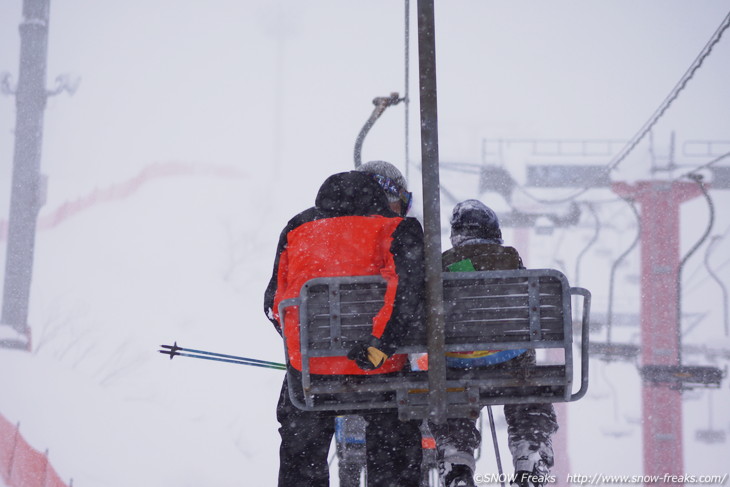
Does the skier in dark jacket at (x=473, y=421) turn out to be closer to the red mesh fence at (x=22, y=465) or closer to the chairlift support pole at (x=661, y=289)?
the red mesh fence at (x=22, y=465)

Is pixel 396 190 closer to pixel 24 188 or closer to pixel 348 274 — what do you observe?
pixel 348 274

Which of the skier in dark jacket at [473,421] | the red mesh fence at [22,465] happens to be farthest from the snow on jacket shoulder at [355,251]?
the red mesh fence at [22,465]

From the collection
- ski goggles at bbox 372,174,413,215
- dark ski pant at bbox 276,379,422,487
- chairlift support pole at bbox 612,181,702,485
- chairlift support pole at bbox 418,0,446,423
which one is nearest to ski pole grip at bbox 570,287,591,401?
chairlift support pole at bbox 418,0,446,423

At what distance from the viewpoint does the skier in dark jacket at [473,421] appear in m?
2.50

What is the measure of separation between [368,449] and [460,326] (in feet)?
1.85

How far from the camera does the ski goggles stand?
8.32 ft

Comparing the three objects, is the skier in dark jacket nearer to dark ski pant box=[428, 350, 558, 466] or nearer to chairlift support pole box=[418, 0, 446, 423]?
dark ski pant box=[428, 350, 558, 466]

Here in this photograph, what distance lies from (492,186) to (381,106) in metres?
7.28

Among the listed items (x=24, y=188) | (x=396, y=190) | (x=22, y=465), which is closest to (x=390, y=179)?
(x=396, y=190)

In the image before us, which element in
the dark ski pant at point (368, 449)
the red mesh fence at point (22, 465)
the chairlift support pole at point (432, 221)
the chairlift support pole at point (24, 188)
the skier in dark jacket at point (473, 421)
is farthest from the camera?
the chairlift support pole at point (24, 188)

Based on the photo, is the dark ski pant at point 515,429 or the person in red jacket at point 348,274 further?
the dark ski pant at point 515,429

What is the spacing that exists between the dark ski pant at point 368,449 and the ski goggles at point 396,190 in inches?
32.1

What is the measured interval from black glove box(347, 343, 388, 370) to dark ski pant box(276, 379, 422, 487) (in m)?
0.26

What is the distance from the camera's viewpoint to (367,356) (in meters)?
2.07
